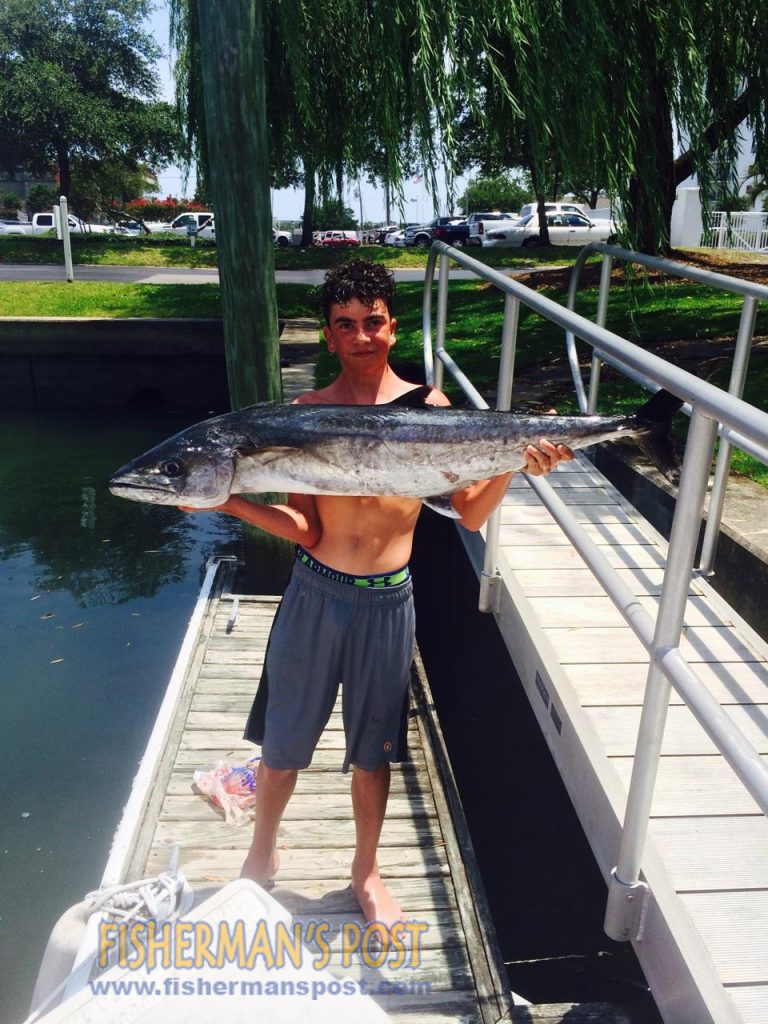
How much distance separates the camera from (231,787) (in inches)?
132

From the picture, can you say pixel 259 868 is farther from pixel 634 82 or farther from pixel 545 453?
pixel 634 82

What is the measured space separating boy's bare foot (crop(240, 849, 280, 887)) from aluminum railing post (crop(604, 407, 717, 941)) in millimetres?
1159

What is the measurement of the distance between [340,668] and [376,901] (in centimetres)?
79

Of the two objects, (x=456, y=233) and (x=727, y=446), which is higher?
(x=727, y=446)

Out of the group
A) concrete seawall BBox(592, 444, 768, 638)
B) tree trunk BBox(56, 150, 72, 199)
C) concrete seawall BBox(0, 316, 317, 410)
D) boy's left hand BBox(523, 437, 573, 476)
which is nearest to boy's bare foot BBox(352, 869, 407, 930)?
boy's left hand BBox(523, 437, 573, 476)

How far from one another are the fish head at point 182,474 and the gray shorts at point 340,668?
56 centimetres

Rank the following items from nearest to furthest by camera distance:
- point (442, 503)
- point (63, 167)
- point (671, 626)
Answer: point (671, 626), point (442, 503), point (63, 167)

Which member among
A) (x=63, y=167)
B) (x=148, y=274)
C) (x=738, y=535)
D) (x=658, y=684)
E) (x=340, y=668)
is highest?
(x=63, y=167)

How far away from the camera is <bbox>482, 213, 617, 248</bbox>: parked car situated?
3344 cm

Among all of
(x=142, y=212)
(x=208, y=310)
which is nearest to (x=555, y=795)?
(x=208, y=310)

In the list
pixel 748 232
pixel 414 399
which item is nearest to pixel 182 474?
pixel 414 399

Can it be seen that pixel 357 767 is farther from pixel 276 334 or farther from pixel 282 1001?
pixel 276 334

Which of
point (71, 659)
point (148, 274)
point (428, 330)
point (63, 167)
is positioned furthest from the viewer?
point (63, 167)

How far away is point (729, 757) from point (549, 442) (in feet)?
2.94
